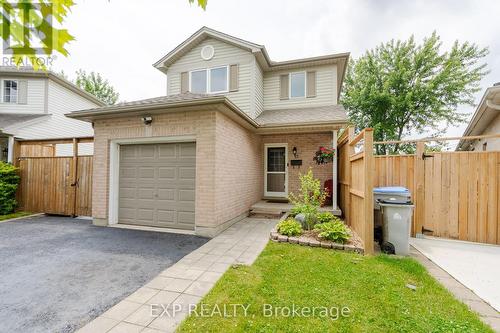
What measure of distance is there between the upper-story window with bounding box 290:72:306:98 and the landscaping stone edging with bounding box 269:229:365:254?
6939 mm

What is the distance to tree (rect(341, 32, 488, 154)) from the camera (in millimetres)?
15219

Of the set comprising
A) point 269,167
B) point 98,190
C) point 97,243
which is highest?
point 269,167

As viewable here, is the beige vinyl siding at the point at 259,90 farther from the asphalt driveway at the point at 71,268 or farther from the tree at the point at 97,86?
the tree at the point at 97,86

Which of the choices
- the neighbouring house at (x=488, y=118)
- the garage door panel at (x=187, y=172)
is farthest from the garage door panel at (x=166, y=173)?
the neighbouring house at (x=488, y=118)

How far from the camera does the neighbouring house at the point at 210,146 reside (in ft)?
18.2

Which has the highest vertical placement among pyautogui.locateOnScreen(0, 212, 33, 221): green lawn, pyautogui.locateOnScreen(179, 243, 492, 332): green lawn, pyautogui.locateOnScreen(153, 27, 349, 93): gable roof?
pyautogui.locateOnScreen(153, 27, 349, 93): gable roof

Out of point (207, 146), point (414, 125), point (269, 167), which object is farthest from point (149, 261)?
point (414, 125)

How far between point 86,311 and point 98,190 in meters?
4.84

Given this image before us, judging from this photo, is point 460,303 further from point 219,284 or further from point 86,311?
point 86,311

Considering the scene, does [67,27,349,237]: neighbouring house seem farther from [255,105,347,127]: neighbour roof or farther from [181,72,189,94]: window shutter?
[181,72,189,94]: window shutter

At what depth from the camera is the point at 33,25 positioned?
146 centimetres

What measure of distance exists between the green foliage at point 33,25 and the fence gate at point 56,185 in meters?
7.18

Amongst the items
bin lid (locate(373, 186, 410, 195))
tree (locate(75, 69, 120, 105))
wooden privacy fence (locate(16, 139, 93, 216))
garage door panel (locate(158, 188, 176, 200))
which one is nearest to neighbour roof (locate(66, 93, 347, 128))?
wooden privacy fence (locate(16, 139, 93, 216))

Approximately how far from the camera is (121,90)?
3011cm
